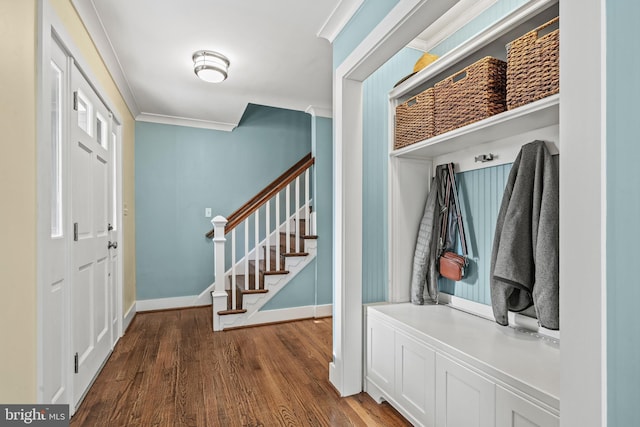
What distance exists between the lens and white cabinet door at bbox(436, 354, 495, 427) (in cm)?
120

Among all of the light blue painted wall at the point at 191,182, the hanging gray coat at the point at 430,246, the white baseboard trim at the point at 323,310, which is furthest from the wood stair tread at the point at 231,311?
the hanging gray coat at the point at 430,246

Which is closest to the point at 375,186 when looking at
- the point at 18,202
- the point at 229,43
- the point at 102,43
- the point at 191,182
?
the point at 229,43

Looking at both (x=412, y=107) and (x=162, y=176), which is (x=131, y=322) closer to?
(x=162, y=176)

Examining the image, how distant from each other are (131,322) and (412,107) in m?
3.44

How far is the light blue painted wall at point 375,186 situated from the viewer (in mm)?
2068

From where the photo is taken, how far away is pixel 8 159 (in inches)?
44.3

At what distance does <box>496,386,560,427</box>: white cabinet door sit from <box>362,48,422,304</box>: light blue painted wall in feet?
3.24

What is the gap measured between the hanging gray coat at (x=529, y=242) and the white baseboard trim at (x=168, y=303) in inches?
138

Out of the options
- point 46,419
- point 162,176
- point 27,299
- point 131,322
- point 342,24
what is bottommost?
point 131,322

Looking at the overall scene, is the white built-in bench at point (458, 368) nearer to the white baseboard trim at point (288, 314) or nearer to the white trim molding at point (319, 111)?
the white baseboard trim at point (288, 314)

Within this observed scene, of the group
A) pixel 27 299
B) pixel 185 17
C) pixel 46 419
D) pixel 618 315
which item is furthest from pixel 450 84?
pixel 46 419

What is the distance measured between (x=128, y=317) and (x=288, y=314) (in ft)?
5.42

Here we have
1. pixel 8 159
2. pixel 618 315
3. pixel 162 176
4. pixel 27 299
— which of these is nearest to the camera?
pixel 618 315

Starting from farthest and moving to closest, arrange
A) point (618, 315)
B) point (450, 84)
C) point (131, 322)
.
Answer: point (131, 322) → point (450, 84) → point (618, 315)
